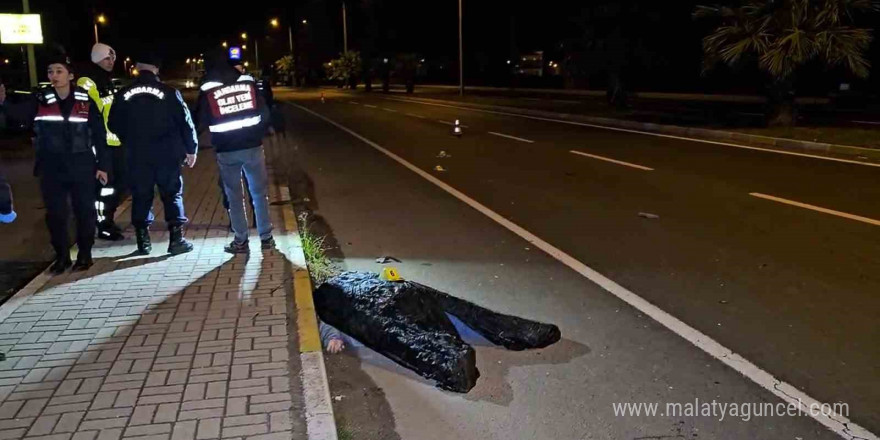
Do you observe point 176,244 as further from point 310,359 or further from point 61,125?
point 310,359

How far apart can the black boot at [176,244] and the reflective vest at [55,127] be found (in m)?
1.10

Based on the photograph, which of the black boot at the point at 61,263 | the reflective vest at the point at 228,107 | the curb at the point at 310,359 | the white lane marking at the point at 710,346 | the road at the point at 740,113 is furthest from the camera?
the road at the point at 740,113

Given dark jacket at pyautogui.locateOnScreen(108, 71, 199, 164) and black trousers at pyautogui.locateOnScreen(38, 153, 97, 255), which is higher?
dark jacket at pyautogui.locateOnScreen(108, 71, 199, 164)

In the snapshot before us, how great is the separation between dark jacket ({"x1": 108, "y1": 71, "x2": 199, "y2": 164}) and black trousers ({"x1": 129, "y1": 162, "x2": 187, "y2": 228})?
9 cm

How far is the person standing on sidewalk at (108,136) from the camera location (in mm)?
6895

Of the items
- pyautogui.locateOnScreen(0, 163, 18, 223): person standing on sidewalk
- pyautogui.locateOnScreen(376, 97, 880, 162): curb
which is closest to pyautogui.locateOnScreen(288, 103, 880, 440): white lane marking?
pyautogui.locateOnScreen(0, 163, 18, 223): person standing on sidewalk

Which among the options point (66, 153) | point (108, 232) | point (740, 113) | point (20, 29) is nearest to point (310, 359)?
point (66, 153)

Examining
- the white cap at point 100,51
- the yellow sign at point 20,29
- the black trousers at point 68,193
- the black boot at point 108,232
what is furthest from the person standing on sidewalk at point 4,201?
the yellow sign at point 20,29

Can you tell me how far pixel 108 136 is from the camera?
293 inches

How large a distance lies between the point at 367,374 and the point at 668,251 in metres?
3.92

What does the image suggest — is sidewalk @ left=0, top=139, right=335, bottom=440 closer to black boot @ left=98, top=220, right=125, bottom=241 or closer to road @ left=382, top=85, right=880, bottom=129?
black boot @ left=98, top=220, right=125, bottom=241

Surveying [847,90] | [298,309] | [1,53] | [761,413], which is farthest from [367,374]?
[1,53]

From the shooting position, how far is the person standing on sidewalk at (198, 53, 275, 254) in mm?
6617

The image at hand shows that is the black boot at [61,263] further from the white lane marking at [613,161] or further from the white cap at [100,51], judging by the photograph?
the white lane marking at [613,161]
